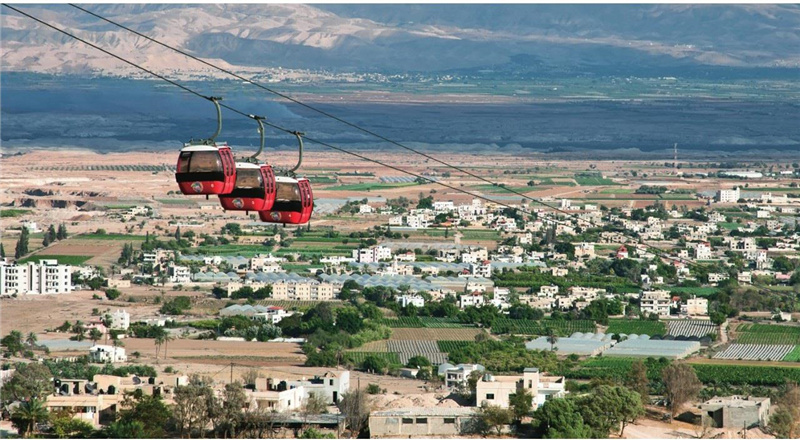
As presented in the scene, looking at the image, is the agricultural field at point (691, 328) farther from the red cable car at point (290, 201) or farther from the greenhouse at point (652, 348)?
the red cable car at point (290, 201)

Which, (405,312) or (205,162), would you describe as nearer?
(205,162)

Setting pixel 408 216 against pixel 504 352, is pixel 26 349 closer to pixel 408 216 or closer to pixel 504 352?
pixel 504 352

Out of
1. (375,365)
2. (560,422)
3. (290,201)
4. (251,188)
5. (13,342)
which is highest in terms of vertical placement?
(251,188)

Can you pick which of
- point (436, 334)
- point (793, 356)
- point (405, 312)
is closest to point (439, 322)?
point (405, 312)

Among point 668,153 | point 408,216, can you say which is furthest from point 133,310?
point 668,153

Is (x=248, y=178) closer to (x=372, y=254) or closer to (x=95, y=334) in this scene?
(x=95, y=334)

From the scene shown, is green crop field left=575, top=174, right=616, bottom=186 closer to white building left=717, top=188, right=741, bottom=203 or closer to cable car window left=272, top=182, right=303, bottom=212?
white building left=717, top=188, right=741, bottom=203

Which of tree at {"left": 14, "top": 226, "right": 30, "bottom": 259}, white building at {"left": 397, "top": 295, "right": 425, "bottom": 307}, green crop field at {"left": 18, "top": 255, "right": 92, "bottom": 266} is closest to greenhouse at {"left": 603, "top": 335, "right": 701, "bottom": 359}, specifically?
white building at {"left": 397, "top": 295, "right": 425, "bottom": 307}

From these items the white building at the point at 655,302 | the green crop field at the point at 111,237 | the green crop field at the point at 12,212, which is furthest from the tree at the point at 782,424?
the green crop field at the point at 12,212
